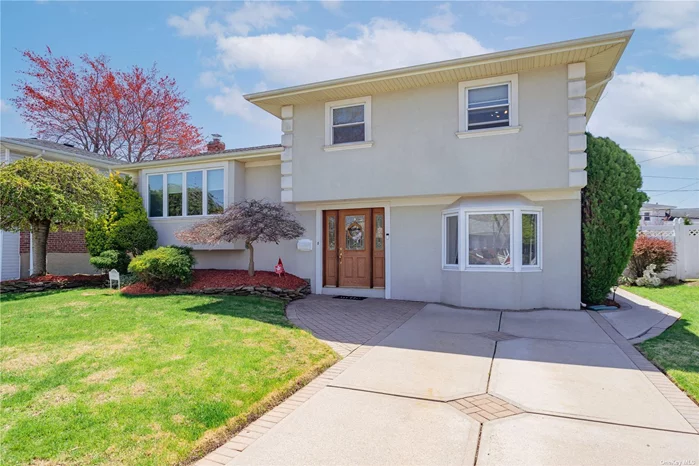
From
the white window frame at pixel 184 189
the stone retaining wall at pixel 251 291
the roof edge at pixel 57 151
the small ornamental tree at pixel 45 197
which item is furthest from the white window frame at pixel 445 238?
the roof edge at pixel 57 151

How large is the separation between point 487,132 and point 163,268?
27.2ft

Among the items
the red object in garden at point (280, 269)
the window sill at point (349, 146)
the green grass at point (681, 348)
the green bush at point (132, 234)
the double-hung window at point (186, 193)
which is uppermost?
the window sill at point (349, 146)

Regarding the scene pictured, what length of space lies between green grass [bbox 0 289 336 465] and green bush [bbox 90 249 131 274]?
383 centimetres

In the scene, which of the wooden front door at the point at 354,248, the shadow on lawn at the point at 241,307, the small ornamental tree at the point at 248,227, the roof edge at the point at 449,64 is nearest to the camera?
the roof edge at the point at 449,64

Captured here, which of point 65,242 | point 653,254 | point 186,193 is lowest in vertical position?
point 653,254

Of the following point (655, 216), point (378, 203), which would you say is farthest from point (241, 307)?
point (655, 216)

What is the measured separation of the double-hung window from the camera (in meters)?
12.2

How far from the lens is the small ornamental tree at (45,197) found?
1034 cm

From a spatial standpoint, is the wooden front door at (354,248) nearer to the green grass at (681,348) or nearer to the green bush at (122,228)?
the green bush at (122,228)

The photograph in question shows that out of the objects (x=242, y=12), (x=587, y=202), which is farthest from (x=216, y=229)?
(x=587, y=202)

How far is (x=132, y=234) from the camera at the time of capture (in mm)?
12211

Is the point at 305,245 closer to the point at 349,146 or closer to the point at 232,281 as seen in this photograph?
the point at 232,281

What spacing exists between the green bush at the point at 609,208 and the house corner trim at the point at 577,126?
0.78m

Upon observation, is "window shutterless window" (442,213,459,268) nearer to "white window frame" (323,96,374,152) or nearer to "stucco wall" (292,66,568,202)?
"stucco wall" (292,66,568,202)
